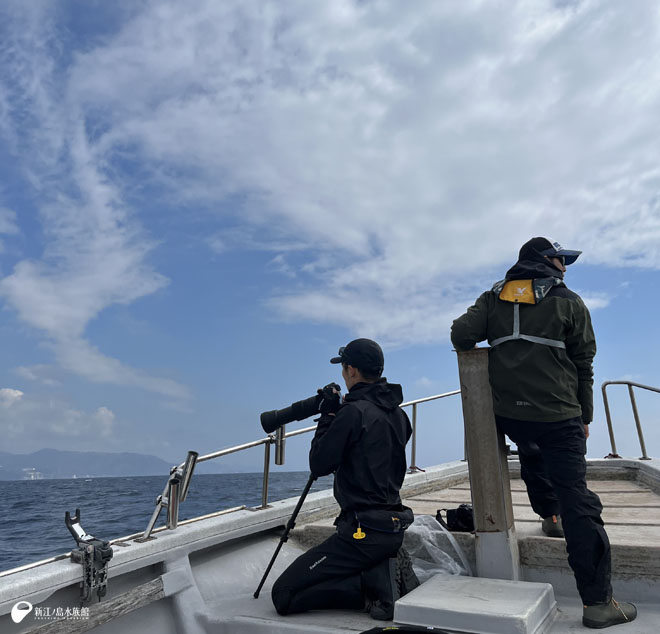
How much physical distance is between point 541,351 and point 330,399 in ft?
3.78

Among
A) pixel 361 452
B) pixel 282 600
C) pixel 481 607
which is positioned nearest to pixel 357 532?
pixel 361 452

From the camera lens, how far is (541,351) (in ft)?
9.51

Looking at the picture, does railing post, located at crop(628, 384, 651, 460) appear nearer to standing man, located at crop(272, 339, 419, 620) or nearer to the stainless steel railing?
the stainless steel railing

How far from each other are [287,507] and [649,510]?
279 cm

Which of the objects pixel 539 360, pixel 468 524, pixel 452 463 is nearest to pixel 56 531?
pixel 452 463

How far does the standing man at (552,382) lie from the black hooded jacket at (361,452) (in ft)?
2.10

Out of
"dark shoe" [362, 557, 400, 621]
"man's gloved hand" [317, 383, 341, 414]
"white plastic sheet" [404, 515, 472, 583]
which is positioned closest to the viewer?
"dark shoe" [362, 557, 400, 621]

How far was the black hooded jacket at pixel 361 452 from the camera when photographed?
2896mm

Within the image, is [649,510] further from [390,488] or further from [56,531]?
[56,531]

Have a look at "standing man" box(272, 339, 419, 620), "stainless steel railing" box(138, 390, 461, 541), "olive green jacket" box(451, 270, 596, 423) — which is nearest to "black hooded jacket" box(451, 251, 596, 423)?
"olive green jacket" box(451, 270, 596, 423)

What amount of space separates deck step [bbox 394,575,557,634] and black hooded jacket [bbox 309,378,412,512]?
0.49 metres

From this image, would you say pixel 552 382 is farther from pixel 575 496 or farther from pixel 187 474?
pixel 187 474

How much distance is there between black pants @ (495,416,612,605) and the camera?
2607 mm

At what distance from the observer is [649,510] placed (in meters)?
4.26
